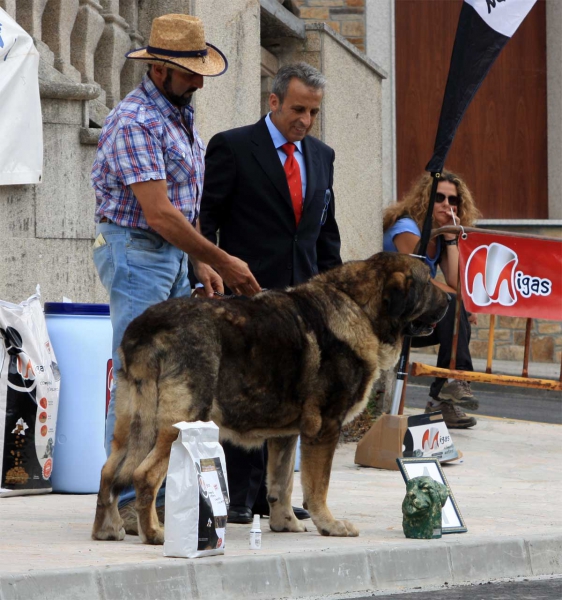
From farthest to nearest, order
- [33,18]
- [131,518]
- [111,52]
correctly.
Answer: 1. [111,52]
2. [33,18]
3. [131,518]

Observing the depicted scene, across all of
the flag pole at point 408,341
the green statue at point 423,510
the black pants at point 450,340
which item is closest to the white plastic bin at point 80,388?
the green statue at point 423,510

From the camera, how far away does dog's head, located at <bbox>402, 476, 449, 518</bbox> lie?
561cm

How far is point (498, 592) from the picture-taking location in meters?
5.12

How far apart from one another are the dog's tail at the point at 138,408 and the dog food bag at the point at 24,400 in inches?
67.9

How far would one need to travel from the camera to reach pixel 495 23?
841cm

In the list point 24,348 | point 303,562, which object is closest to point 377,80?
point 24,348

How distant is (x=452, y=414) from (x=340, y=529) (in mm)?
4685

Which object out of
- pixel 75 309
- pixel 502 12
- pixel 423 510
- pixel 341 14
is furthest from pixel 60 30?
pixel 341 14

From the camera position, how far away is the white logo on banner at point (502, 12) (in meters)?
8.38

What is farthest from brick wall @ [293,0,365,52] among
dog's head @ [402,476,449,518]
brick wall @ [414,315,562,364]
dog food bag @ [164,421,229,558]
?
dog food bag @ [164,421,229,558]

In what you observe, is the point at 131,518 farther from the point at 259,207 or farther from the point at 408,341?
the point at 408,341

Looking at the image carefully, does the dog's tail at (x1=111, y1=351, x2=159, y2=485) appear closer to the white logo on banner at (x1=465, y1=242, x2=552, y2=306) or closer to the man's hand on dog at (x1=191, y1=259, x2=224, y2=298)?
the man's hand on dog at (x1=191, y1=259, x2=224, y2=298)

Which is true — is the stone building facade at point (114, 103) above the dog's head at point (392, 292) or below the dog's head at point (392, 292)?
above

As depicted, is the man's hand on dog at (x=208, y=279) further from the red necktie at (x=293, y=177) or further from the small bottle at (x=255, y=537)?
the small bottle at (x=255, y=537)
